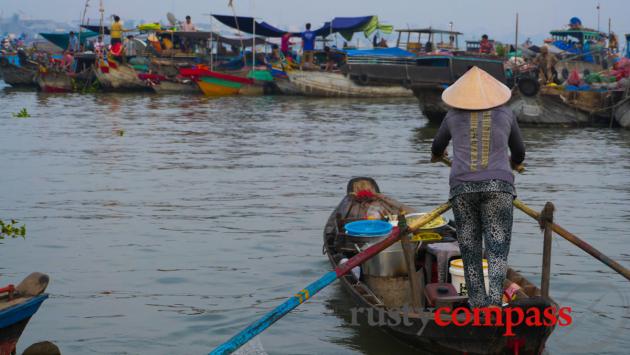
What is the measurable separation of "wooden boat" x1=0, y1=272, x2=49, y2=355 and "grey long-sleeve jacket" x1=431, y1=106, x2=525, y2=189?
2.52 metres

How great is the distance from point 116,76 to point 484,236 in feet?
102

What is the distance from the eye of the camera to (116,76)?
34594 mm

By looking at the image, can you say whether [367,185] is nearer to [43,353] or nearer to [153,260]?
[153,260]

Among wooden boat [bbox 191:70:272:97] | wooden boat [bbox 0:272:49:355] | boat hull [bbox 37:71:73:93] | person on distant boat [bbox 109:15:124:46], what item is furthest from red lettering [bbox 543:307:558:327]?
person on distant boat [bbox 109:15:124:46]

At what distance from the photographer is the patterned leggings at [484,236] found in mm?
5109

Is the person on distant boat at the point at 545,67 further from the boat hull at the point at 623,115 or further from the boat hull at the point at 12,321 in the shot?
the boat hull at the point at 12,321

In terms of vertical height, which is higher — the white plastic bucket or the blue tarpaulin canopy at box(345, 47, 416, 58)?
the blue tarpaulin canopy at box(345, 47, 416, 58)

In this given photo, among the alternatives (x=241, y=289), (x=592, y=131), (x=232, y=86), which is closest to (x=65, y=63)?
(x=232, y=86)

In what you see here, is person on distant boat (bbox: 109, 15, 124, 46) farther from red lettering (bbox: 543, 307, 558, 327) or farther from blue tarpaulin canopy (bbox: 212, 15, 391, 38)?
red lettering (bbox: 543, 307, 558, 327)

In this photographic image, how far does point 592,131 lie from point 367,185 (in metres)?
13.4

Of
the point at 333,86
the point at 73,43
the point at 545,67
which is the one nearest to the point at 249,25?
the point at 333,86

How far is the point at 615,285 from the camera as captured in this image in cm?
790

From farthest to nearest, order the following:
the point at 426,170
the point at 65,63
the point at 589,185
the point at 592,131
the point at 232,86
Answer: the point at 65,63 → the point at 232,86 → the point at 592,131 → the point at 426,170 → the point at 589,185

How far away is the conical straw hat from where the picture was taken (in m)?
5.09
